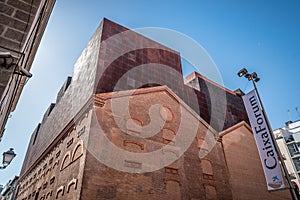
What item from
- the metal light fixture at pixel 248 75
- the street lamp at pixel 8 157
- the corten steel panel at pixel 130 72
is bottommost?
the street lamp at pixel 8 157

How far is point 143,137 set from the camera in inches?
502

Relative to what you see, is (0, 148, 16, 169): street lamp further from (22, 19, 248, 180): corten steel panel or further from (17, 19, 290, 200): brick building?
(22, 19, 248, 180): corten steel panel

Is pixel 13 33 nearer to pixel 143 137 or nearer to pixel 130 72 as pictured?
pixel 143 137

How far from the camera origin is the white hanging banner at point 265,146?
9.71 metres

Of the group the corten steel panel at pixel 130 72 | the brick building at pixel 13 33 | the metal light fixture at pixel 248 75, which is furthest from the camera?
the corten steel panel at pixel 130 72

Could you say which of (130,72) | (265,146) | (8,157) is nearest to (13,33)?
(8,157)

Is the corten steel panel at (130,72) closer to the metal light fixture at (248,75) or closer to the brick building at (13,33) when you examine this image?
the metal light fixture at (248,75)

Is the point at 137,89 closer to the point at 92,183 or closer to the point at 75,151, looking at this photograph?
the point at 75,151

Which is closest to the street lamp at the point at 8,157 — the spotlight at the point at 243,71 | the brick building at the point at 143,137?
the brick building at the point at 143,137

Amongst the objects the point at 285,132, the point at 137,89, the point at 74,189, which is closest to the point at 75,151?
the point at 74,189

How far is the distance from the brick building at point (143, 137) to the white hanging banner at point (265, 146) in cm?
453

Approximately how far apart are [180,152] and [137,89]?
517 centimetres

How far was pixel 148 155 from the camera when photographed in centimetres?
1232

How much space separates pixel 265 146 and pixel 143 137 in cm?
663
